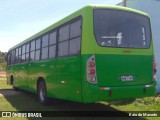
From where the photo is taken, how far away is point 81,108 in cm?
1108

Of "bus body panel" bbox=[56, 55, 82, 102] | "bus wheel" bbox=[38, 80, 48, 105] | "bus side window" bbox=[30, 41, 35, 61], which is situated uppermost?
"bus side window" bbox=[30, 41, 35, 61]

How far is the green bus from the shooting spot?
26.9 ft

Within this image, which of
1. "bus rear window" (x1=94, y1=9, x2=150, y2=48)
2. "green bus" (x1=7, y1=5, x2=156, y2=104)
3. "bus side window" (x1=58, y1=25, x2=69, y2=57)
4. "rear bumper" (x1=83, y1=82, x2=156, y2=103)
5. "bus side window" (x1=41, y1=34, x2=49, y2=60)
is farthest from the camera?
"bus side window" (x1=41, y1=34, x2=49, y2=60)

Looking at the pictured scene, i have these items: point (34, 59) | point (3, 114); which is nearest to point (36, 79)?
point (34, 59)

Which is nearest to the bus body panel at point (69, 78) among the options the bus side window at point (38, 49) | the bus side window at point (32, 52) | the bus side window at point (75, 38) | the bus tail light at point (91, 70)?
the bus side window at point (75, 38)

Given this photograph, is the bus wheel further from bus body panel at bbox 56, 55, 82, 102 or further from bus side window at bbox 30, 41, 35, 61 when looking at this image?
bus body panel at bbox 56, 55, 82, 102

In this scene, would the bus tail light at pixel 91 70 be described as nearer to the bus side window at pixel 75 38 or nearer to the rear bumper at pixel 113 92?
the rear bumper at pixel 113 92

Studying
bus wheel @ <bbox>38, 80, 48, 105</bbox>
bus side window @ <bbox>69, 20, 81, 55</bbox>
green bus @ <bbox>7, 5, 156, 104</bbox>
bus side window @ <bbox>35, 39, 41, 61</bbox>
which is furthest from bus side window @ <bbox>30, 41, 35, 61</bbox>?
bus side window @ <bbox>69, 20, 81, 55</bbox>

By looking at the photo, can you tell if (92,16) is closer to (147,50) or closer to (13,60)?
(147,50)

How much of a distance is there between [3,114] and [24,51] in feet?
19.5

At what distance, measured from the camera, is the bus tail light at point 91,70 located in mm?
→ 8109

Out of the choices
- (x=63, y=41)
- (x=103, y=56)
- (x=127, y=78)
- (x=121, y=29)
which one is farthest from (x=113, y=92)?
(x=63, y=41)

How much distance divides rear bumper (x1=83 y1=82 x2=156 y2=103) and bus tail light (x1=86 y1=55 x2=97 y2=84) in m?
0.14

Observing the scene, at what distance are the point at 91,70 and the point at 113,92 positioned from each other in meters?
0.91
